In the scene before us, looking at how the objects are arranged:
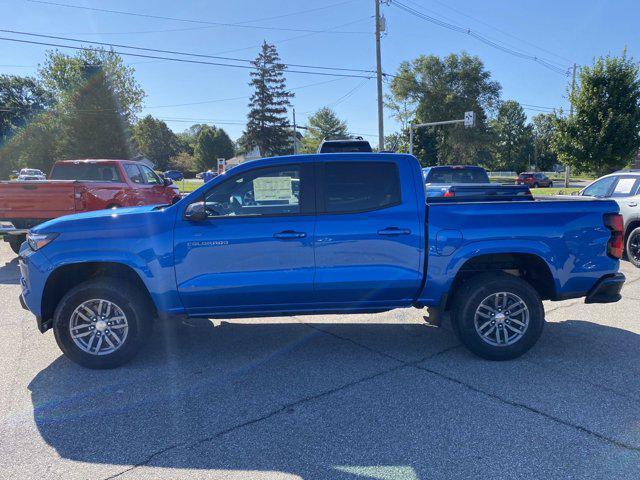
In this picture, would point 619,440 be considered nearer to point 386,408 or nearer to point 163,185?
point 386,408

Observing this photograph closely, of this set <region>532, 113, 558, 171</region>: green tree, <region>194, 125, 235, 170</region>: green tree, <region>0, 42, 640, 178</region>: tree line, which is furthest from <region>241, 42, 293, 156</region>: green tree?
<region>532, 113, 558, 171</region>: green tree

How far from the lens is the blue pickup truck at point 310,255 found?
13.7 ft

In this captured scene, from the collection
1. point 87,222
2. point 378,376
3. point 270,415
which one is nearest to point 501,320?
point 378,376

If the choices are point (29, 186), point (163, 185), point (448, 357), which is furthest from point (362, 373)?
point (163, 185)

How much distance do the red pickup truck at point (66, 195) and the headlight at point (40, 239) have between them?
4.78 m

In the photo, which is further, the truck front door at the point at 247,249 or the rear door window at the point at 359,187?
the rear door window at the point at 359,187

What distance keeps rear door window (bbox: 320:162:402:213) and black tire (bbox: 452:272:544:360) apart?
1.15 meters

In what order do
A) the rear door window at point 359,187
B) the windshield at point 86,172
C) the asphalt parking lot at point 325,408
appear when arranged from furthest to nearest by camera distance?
1. the windshield at point 86,172
2. the rear door window at point 359,187
3. the asphalt parking lot at point 325,408

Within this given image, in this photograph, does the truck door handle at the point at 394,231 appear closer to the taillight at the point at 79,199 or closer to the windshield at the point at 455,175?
the taillight at the point at 79,199

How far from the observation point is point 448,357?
4.54 meters

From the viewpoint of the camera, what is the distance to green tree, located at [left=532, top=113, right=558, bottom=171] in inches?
3438

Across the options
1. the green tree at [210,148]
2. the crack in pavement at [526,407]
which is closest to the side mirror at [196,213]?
the crack in pavement at [526,407]

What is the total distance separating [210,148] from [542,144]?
64.2 m

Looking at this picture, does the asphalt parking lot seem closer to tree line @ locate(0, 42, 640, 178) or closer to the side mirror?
the side mirror
